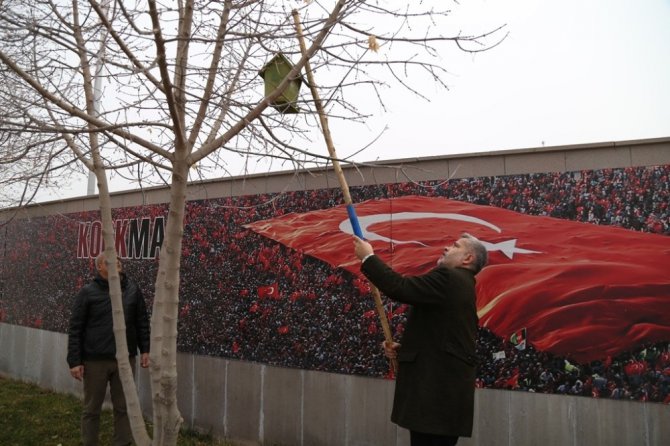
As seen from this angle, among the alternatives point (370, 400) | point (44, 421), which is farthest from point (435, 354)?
point (44, 421)

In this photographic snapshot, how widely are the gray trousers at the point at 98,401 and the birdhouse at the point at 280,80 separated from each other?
290 cm

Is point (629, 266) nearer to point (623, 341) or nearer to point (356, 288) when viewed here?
point (623, 341)

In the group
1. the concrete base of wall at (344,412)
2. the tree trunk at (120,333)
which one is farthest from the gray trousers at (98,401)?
the tree trunk at (120,333)

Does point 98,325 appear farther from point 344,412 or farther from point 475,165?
point 475,165

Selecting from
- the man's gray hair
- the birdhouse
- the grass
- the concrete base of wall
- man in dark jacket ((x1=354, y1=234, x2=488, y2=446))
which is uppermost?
the birdhouse

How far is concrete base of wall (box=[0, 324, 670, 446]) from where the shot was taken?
12.9ft

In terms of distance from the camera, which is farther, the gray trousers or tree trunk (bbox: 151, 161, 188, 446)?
the gray trousers

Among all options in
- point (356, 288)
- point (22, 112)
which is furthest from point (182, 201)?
point (356, 288)

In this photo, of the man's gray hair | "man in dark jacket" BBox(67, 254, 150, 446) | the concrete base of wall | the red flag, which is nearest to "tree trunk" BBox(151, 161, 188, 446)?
the man's gray hair

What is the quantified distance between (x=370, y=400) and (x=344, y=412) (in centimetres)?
28

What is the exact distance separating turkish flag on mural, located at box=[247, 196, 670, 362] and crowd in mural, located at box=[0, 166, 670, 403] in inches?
3.2

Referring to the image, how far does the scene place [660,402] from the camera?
378cm

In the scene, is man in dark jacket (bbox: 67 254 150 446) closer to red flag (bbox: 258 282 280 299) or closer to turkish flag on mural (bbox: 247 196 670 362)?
red flag (bbox: 258 282 280 299)

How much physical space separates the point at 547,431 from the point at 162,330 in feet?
8.68
